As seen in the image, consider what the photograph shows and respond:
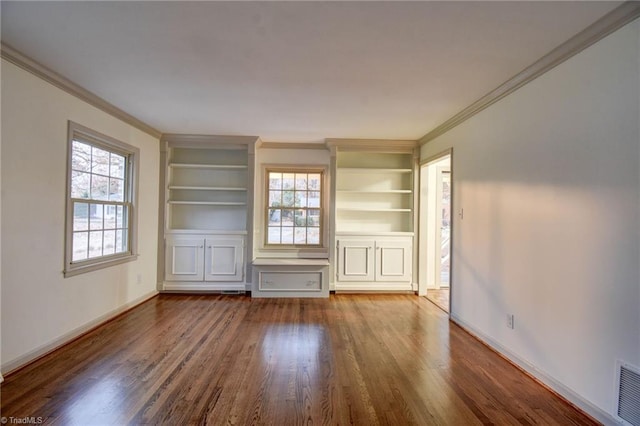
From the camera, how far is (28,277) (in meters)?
2.50

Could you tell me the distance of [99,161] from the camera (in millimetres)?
3498

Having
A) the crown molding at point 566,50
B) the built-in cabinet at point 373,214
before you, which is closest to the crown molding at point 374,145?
the built-in cabinet at point 373,214

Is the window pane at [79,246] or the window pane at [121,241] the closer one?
the window pane at [79,246]

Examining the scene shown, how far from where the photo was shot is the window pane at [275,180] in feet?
17.1

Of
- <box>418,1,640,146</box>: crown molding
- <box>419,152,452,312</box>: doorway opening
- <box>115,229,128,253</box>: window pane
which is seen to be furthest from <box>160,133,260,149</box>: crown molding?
<box>418,1,640,146</box>: crown molding

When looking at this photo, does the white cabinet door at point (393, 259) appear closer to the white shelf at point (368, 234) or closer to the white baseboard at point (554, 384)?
the white shelf at point (368, 234)

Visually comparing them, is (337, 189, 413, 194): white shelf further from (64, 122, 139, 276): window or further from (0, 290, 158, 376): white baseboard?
(0, 290, 158, 376): white baseboard

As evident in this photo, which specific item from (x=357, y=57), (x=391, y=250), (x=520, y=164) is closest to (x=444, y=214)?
(x=391, y=250)

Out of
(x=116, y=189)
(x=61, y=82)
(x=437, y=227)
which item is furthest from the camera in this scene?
(x=437, y=227)

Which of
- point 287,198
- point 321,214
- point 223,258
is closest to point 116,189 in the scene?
point 223,258

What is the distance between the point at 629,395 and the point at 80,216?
450 centimetres

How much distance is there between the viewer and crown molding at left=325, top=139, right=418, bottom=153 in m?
4.90

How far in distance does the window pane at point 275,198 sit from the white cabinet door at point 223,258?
0.78 metres

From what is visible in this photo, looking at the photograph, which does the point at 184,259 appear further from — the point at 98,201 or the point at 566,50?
the point at 566,50
